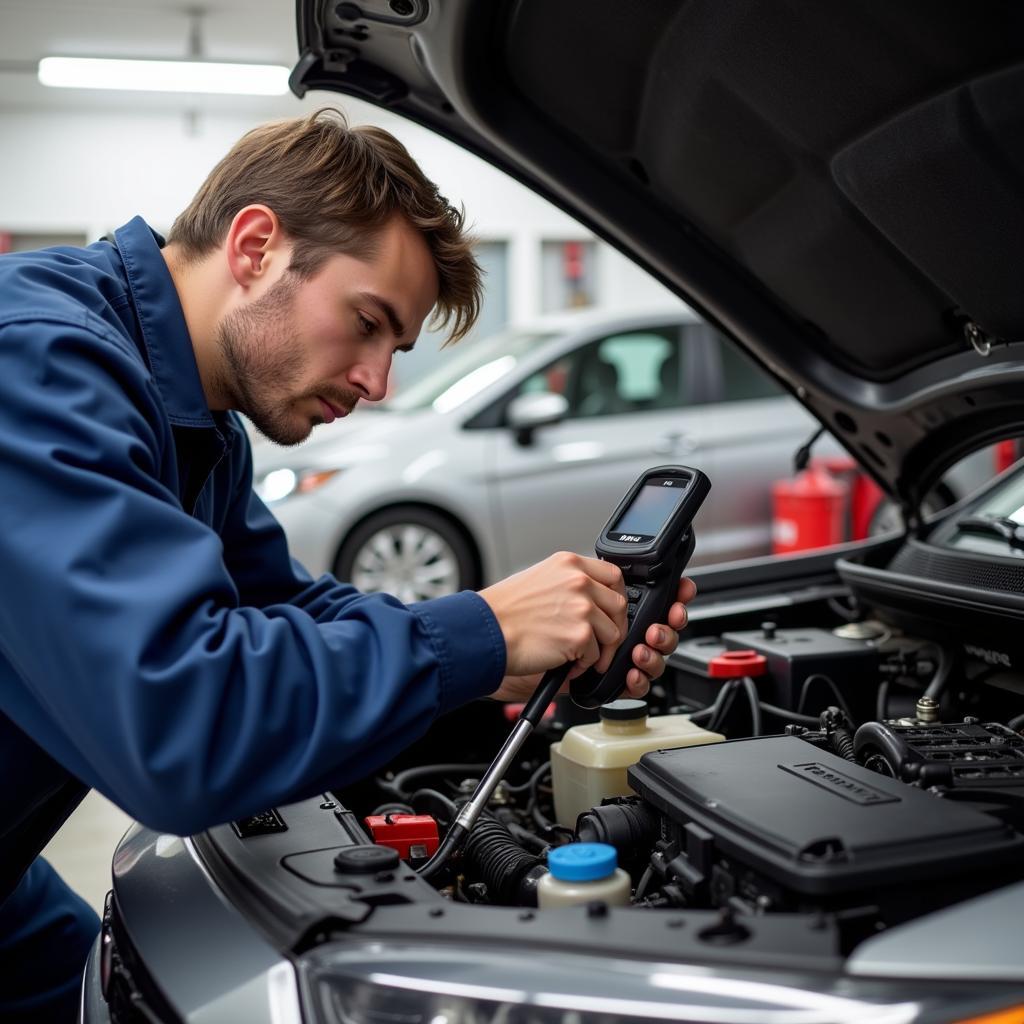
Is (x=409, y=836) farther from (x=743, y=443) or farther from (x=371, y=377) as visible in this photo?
(x=743, y=443)

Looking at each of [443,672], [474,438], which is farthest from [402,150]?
[474,438]

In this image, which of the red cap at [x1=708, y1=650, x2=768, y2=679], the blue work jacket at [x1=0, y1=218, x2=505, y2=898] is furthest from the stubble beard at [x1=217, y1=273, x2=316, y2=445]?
the red cap at [x1=708, y1=650, x2=768, y2=679]

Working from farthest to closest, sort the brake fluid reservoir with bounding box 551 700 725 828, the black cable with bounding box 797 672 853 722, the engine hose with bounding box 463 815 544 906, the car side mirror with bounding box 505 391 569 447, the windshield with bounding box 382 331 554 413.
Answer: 1. the windshield with bounding box 382 331 554 413
2. the car side mirror with bounding box 505 391 569 447
3. the black cable with bounding box 797 672 853 722
4. the brake fluid reservoir with bounding box 551 700 725 828
5. the engine hose with bounding box 463 815 544 906

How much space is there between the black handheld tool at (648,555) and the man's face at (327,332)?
0.38 metres

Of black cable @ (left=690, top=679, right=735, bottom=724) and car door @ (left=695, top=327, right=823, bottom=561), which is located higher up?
black cable @ (left=690, top=679, right=735, bottom=724)

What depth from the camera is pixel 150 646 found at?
1020 millimetres

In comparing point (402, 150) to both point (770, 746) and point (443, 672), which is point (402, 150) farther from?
point (770, 746)

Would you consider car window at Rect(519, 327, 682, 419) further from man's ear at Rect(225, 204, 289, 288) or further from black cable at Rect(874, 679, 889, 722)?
man's ear at Rect(225, 204, 289, 288)

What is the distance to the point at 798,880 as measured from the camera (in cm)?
102

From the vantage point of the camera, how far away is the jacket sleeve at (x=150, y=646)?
1021 millimetres

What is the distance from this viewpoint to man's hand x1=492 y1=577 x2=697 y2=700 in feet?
4.80

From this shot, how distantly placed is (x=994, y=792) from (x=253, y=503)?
1.14 metres

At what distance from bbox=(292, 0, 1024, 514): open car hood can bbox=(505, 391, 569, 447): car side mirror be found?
2984mm

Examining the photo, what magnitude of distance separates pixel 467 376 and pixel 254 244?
157 inches
